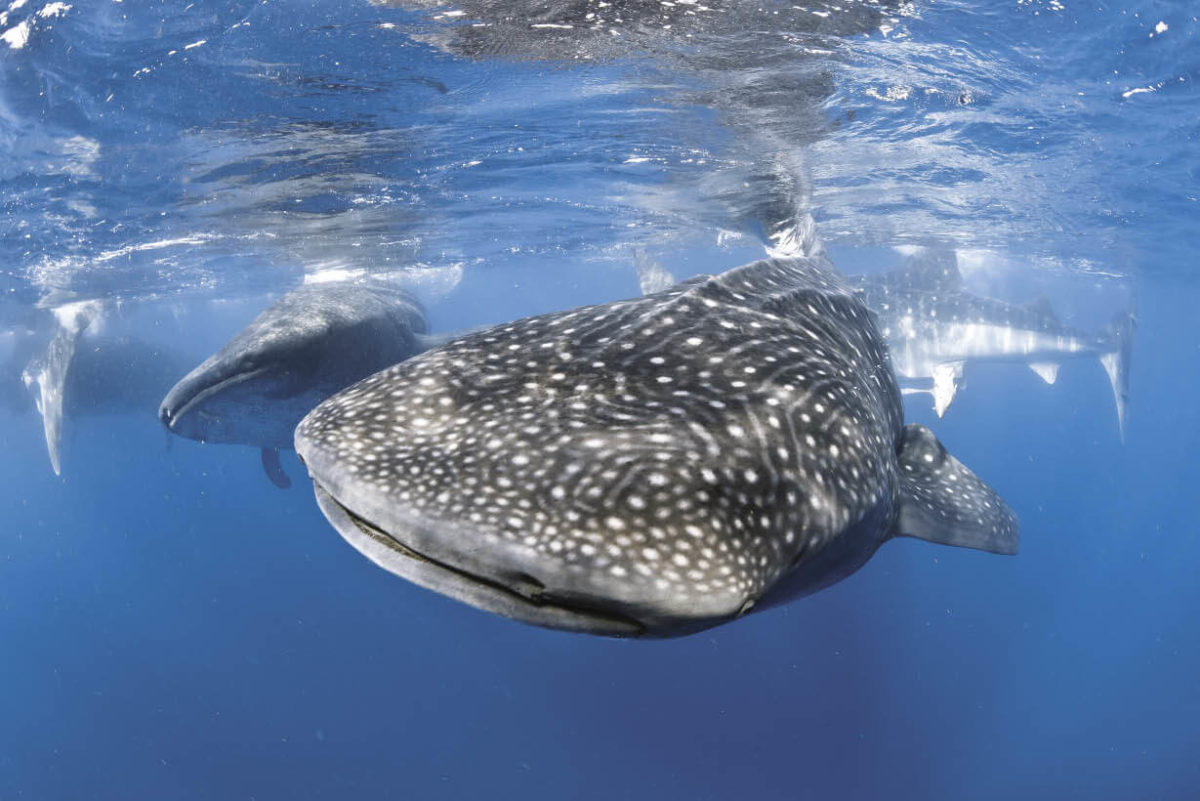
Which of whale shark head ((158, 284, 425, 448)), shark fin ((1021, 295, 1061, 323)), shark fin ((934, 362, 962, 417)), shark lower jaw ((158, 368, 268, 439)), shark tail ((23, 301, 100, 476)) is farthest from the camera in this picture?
shark fin ((1021, 295, 1061, 323))

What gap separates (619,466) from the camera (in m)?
2.00

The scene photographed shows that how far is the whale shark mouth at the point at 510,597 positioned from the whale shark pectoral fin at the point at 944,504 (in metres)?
2.14

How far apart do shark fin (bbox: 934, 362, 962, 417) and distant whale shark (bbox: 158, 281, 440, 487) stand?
11.8m

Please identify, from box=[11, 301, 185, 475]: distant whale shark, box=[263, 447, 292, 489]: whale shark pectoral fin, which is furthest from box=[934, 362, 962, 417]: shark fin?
box=[11, 301, 185, 475]: distant whale shark

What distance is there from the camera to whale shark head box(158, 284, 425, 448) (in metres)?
6.92

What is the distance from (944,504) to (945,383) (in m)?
14.1

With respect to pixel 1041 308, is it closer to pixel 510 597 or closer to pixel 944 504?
pixel 944 504

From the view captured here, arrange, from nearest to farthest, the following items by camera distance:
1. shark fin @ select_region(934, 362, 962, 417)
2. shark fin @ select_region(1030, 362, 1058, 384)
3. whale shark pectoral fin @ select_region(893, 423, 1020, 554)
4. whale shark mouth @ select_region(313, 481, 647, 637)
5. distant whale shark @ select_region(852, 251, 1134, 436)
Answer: whale shark mouth @ select_region(313, 481, 647, 637) → whale shark pectoral fin @ select_region(893, 423, 1020, 554) → shark fin @ select_region(934, 362, 962, 417) → distant whale shark @ select_region(852, 251, 1134, 436) → shark fin @ select_region(1030, 362, 1058, 384)

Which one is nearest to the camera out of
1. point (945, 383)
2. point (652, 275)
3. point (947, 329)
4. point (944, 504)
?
point (944, 504)

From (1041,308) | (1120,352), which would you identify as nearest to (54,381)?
(1041,308)

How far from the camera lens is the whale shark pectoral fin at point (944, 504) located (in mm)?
3537

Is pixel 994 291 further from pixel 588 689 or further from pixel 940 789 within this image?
pixel 588 689

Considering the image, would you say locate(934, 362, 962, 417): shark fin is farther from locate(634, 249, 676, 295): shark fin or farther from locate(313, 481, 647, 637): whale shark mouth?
locate(313, 481, 647, 637): whale shark mouth

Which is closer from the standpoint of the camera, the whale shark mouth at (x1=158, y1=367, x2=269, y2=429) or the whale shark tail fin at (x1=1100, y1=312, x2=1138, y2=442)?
the whale shark mouth at (x1=158, y1=367, x2=269, y2=429)
